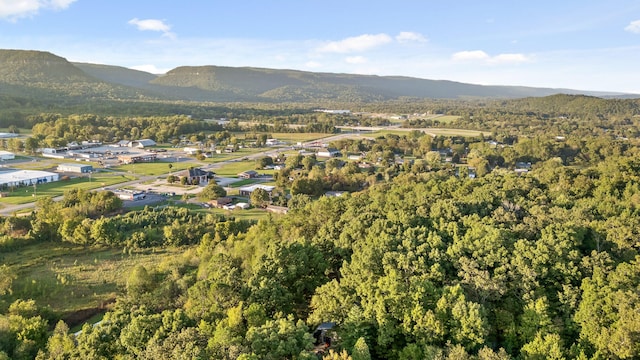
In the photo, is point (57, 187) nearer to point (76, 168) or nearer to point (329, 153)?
point (76, 168)

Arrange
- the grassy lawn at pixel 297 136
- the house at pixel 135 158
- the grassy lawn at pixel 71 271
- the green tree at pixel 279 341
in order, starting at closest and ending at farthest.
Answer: the green tree at pixel 279 341
the grassy lawn at pixel 71 271
the house at pixel 135 158
the grassy lawn at pixel 297 136

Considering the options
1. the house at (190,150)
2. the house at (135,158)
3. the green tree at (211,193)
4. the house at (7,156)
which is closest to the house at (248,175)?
the green tree at (211,193)

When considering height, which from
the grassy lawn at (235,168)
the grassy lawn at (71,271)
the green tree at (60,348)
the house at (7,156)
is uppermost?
the green tree at (60,348)

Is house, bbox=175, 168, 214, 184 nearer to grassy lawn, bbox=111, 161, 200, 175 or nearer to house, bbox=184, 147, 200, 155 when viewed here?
grassy lawn, bbox=111, 161, 200, 175

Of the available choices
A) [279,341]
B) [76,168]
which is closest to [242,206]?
[76,168]

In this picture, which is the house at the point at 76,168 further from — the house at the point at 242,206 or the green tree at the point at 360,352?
the green tree at the point at 360,352

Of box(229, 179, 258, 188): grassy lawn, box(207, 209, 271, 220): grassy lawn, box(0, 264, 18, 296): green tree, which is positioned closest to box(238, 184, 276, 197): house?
box(229, 179, 258, 188): grassy lawn

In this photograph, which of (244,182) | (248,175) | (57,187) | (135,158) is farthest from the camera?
(135,158)

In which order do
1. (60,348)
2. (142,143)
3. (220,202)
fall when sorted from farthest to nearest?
(142,143)
(220,202)
(60,348)
